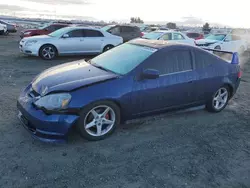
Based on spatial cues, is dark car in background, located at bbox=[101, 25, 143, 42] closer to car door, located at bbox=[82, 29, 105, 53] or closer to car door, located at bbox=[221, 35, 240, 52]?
car door, located at bbox=[82, 29, 105, 53]

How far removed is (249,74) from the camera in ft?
31.4

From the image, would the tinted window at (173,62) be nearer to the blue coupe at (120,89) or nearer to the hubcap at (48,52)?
the blue coupe at (120,89)

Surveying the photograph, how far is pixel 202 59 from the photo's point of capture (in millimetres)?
4617

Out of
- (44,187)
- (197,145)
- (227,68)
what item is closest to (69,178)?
(44,187)

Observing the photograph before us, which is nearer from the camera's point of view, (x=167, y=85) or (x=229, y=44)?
(x=167, y=85)

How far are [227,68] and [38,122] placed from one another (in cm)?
388

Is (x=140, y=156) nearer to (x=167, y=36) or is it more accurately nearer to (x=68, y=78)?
(x=68, y=78)

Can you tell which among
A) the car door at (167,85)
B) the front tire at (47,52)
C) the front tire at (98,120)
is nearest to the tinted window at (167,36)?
the front tire at (47,52)

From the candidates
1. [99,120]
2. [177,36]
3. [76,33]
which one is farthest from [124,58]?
[177,36]

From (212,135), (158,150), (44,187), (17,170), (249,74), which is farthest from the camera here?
(249,74)

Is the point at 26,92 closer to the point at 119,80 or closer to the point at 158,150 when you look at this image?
the point at 119,80

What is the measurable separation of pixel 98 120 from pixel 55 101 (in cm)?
71

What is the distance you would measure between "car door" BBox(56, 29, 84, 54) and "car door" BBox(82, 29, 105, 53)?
0.52ft

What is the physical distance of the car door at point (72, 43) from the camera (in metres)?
10.5
